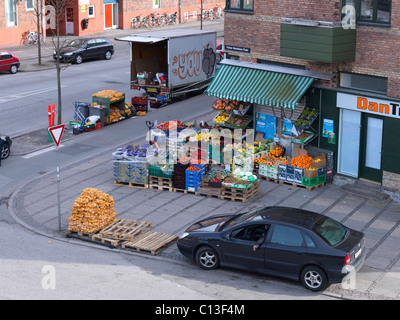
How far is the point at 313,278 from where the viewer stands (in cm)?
1470

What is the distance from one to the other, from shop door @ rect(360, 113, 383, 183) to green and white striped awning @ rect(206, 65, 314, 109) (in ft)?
7.47

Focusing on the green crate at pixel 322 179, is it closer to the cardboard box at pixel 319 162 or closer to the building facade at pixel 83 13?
the cardboard box at pixel 319 162

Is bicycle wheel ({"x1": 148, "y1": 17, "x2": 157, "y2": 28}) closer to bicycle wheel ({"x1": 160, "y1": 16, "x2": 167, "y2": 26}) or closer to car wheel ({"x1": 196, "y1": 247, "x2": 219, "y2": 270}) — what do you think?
bicycle wheel ({"x1": 160, "y1": 16, "x2": 167, "y2": 26})

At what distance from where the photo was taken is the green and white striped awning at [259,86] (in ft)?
71.8

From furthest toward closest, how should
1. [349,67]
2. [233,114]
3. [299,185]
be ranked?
[233,114] → [299,185] → [349,67]

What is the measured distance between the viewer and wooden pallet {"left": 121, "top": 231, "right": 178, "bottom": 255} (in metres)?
16.9

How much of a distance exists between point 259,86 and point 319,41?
3003 mm

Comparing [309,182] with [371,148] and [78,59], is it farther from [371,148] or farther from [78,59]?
[78,59]

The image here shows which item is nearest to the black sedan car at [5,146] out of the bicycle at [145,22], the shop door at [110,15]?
the shop door at [110,15]

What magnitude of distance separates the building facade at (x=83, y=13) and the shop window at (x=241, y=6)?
19.8 metres

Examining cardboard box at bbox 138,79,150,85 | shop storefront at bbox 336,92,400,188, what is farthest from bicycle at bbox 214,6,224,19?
shop storefront at bbox 336,92,400,188

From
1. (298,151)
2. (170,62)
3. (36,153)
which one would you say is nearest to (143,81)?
(170,62)

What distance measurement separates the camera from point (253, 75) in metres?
23.1
